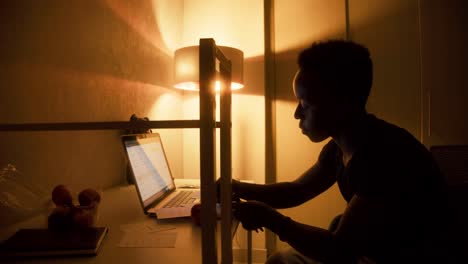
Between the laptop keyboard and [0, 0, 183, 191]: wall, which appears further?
the laptop keyboard

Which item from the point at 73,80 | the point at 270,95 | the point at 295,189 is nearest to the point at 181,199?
the point at 295,189

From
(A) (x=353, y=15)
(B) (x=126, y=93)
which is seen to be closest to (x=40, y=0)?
(B) (x=126, y=93)

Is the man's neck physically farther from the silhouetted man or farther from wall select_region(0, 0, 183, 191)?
wall select_region(0, 0, 183, 191)

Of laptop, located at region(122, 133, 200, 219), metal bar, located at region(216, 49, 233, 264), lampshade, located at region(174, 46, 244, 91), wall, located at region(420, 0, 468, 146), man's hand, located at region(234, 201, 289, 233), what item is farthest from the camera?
wall, located at region(420, 0, 468, 146)

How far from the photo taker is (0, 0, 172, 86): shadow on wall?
2.82 feet

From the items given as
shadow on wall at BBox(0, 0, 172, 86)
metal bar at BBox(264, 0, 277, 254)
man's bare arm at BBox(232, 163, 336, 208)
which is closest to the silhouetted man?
man's bare arm at BBox(232, 163, 336, 208)

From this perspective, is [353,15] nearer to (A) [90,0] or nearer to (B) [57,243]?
(A) [90,0]

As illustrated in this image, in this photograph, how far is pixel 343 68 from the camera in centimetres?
84

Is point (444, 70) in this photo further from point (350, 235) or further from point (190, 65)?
point (350, 235)

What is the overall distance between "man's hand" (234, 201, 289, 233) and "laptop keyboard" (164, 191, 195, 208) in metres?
0.34

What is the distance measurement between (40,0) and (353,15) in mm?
1852

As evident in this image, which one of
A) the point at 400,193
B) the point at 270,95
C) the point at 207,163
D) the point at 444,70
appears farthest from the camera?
the point at 270,95

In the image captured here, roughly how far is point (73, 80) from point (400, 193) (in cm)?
109

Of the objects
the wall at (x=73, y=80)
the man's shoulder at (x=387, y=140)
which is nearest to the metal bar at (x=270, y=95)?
the wall at (x=73, y=80)
